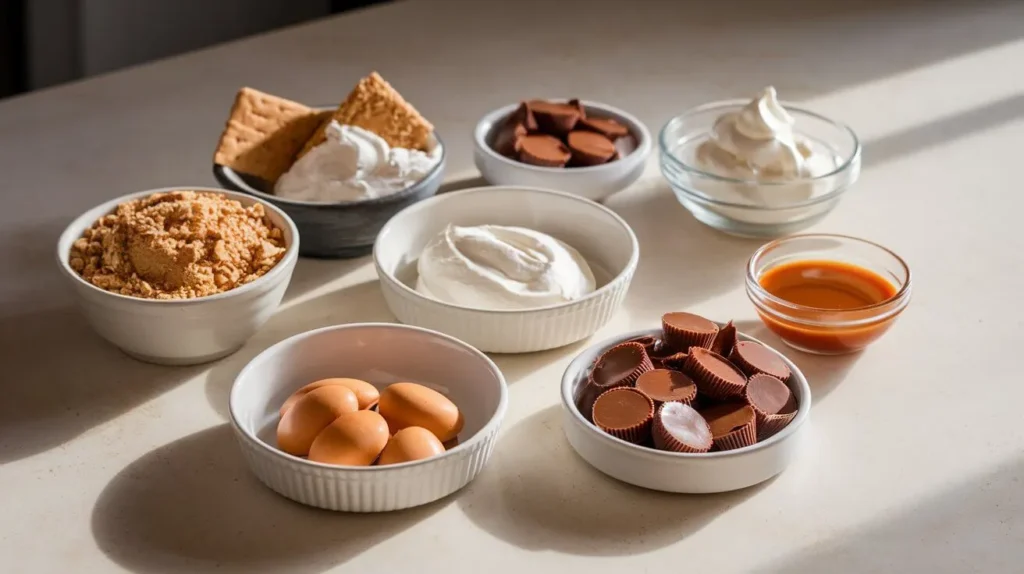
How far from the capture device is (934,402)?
1.50 metres

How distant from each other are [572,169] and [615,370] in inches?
21.4

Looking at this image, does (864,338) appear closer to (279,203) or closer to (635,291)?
(635,291)

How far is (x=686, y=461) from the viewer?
1.31 metres

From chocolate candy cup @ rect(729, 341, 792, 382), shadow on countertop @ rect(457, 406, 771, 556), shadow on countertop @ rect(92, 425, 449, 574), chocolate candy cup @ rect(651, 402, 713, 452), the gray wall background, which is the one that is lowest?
the gray wall background

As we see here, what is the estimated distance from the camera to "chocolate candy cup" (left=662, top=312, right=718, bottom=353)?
4.84 ft

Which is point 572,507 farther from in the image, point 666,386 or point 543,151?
point 543,151

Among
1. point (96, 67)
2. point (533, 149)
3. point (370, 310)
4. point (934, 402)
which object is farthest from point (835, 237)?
point (96, 67)

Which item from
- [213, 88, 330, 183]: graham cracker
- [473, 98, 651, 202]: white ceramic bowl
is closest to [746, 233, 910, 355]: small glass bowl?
[473, 98, 651, 202]: white ceramic bowl

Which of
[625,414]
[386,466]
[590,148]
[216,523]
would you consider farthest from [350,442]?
[590,148]

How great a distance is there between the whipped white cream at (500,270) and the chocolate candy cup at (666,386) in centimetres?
21

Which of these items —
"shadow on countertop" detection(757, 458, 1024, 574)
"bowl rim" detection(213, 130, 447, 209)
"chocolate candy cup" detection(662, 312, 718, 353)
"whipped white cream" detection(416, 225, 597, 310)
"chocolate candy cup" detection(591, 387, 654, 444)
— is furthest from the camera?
"bowl rim" detection(213, 130, 447, 209)

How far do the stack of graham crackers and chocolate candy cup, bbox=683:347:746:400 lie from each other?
656 mm

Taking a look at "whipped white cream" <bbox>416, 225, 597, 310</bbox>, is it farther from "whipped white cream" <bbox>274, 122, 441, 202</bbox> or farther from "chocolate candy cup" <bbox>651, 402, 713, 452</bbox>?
"chocolate candy cup" <bbox>651, 402, 713, 452</bbox>

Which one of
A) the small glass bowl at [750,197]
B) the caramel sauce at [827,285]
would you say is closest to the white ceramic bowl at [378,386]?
the caramel sauce at [827,285]
